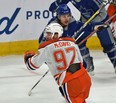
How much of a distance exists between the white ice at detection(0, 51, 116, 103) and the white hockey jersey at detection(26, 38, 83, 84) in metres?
0.64

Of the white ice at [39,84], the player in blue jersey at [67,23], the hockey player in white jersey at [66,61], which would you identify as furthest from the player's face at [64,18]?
the white ice at [39,84]

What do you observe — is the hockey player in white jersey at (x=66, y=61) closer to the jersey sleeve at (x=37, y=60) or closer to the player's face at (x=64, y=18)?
the jersey sleeve at (x=37, y=60)

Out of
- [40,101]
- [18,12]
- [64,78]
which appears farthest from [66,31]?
[18,12]

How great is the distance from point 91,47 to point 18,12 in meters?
0.91

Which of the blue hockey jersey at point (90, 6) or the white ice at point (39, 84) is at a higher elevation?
the blue hockey jersey at point (90, 6)

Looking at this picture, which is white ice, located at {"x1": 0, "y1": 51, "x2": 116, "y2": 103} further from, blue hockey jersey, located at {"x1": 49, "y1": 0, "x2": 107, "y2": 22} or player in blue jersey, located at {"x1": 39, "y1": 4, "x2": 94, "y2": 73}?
blue hockey jersey, located at {"x1": 49, "y1": 0, "x2": 107, "y2": 22}

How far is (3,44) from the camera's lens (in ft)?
14.7

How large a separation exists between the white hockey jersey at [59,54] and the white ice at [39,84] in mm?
645

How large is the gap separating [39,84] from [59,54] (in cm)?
112

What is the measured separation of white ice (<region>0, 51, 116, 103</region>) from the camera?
334 centimetres

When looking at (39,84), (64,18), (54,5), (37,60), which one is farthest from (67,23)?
(39,84)

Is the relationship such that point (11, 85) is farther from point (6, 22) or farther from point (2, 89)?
point (6, 22)

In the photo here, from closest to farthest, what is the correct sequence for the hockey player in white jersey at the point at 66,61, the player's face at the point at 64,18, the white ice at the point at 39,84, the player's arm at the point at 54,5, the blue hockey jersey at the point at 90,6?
the hockey player in white jersey at the point at 66,61
the player's face at the point at 64,18
the white ice at the point at 39,84
the player's arm at the point at 54,5
the blue hockey jersey at the point at 90,6

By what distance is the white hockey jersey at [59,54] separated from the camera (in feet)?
8.68
